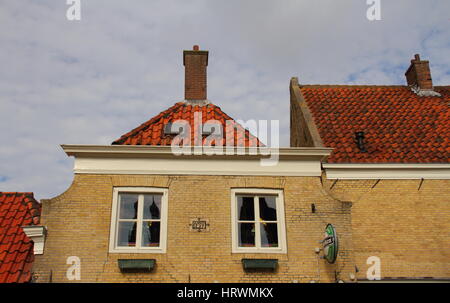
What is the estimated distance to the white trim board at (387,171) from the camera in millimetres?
12602

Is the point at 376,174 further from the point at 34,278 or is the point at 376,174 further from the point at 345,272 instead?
the point at 34,278

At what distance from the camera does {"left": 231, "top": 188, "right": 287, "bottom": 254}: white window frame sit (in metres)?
10.8

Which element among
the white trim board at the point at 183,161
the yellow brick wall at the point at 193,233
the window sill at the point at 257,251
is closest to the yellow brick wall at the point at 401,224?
the yellow brick wall at the point at 193,233

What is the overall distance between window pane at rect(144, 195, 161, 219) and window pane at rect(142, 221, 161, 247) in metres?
0.20

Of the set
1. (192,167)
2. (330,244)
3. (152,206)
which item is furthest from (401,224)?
(152,206)

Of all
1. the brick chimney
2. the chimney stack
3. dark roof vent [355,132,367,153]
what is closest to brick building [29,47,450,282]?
dark roof vent [355,132,367,153]

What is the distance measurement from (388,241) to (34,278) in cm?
953

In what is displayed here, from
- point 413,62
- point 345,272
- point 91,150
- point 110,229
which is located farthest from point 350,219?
point 413,62

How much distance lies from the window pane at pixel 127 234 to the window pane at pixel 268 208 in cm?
336

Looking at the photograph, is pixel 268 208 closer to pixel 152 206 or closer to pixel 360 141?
pixel 152 206

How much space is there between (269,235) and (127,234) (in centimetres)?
369

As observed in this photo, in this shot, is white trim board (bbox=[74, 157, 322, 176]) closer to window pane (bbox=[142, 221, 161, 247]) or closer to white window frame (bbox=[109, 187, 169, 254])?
white window frame (bbox=[109, 187, 169, 254])

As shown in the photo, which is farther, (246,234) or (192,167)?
(192,167)

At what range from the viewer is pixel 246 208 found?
11.3 meters
